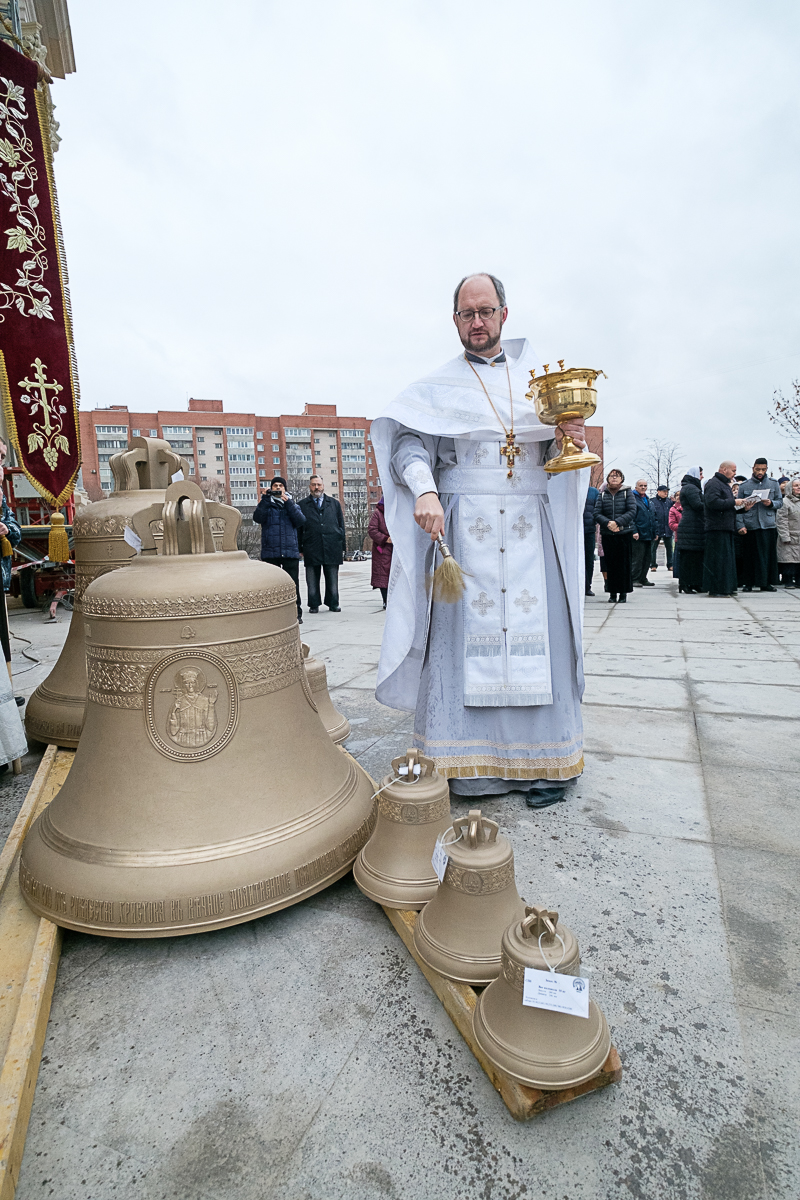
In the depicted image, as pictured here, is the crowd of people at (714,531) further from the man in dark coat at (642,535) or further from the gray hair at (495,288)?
the gray hair at (495,288)

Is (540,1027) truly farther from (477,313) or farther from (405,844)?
(477,313)

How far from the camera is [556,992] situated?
117 cm

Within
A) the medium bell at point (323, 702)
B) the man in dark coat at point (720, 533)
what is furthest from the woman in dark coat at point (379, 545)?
the medium bell at point (323, 702)

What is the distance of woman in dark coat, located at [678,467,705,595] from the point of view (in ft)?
32.3

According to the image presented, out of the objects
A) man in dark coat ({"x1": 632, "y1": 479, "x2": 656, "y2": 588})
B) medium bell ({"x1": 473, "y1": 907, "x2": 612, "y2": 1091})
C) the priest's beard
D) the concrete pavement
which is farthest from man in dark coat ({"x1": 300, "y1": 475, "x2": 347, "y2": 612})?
medium bell ({"x1": 473, "y1": 907, "x2": 612, "y2": 1091})

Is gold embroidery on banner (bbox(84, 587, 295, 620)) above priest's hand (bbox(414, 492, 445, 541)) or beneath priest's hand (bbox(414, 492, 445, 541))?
beneath

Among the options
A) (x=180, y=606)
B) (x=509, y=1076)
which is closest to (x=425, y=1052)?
(x=509, y=1076)

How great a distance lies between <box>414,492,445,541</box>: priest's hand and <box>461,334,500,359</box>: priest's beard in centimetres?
84

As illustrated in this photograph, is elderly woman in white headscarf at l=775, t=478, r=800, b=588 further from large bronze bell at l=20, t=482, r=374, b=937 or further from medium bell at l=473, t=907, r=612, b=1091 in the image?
medium bell at l=473, t=907, r=612, b=1091

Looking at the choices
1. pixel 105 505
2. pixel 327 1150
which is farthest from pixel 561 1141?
pixel 105 505

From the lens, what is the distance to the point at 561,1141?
1142 mm

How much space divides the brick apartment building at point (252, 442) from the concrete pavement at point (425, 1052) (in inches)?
2667

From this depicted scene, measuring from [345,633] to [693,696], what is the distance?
3935 millimetres

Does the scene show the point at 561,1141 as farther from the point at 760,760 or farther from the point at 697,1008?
the point at 760,760
